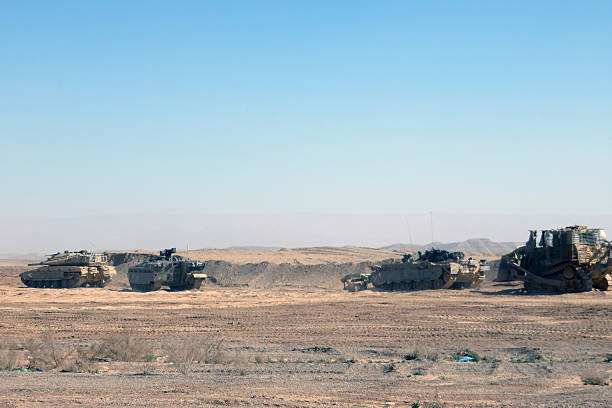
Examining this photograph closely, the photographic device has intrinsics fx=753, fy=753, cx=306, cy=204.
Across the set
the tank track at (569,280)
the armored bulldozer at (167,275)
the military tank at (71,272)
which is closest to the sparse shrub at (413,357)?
the tank track at (569,280)

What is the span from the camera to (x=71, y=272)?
160 feet

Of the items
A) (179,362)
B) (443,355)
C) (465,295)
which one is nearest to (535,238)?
(465,295)

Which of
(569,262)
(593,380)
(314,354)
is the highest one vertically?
(569,262)

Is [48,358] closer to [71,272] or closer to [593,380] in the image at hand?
[593,380]

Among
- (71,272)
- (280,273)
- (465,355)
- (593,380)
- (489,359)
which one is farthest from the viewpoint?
(280,273)

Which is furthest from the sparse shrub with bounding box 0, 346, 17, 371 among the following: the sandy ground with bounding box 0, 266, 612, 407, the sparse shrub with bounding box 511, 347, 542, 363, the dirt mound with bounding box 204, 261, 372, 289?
the dirt mound with bounding box 204, 261, 372, 289

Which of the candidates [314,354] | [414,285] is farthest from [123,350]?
[414,285]

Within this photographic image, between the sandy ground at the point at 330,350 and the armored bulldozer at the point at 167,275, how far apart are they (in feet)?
32.3

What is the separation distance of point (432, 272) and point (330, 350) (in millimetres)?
25141

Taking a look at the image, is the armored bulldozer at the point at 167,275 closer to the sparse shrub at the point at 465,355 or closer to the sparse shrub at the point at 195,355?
the sparse shrub at the point at 195,355

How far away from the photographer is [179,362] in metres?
15.7

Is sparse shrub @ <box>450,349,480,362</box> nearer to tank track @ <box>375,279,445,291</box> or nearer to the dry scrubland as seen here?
the dry scrubland

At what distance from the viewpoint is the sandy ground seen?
11.4 m

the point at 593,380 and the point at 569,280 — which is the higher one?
the point at 569,280
